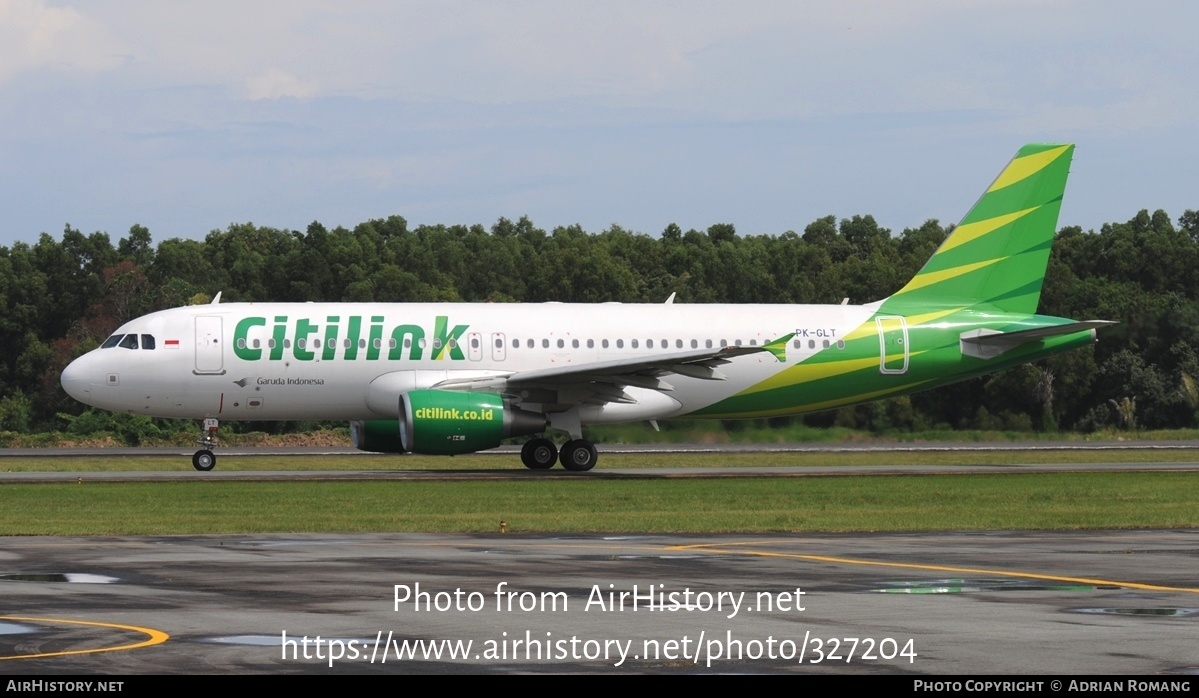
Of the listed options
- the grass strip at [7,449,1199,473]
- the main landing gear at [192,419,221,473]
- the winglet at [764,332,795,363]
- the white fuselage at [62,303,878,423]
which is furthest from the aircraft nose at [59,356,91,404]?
the winglet at [764,332,795,363]

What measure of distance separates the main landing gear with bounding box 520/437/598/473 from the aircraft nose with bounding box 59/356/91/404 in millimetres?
9605

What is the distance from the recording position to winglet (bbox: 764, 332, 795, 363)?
3762 cm

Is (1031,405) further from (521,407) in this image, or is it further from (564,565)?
(564,565)

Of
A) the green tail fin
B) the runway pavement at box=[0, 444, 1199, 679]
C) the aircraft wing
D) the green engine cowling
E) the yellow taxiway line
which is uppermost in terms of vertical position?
the green tail fin

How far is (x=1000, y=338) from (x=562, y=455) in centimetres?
1093

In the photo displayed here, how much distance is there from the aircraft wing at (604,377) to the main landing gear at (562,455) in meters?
1.04

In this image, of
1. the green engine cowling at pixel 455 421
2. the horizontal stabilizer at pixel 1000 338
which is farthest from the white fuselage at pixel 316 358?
the horizontal stabilizer at pixel 1000 338

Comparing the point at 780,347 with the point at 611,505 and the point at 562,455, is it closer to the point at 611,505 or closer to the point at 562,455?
the point at 562,455

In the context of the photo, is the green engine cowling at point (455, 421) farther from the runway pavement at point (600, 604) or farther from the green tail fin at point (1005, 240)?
the runway pavement at point (600, 604)

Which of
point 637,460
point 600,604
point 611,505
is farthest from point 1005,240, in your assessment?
point 600,604

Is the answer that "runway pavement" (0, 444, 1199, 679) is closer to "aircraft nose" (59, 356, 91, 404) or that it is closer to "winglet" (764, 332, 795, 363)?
"winglet" (764, 332, 795, 363)

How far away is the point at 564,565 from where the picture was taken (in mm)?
17219

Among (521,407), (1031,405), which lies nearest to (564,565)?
(521,407)

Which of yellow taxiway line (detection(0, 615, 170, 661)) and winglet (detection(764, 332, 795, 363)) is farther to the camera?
winglet (detection(764, 332, 795, 363))
